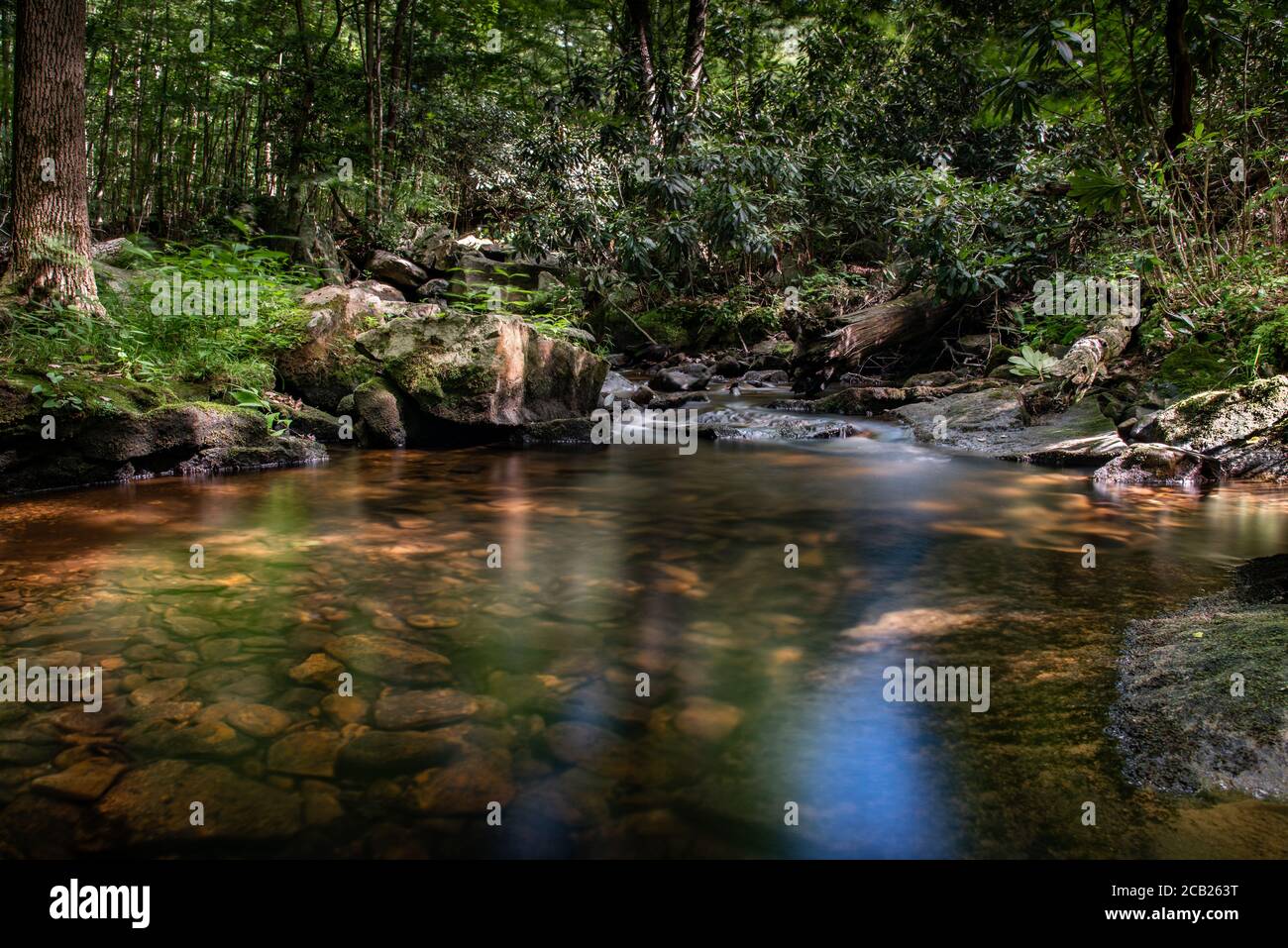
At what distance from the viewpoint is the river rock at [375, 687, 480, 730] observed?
2387mm

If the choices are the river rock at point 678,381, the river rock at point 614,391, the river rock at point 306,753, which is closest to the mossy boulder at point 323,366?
the river rock at point 614,391

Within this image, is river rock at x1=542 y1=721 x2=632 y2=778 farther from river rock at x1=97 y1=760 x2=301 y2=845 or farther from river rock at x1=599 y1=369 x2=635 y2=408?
river rock at x1=599 y1=369 x2=635 y2=408

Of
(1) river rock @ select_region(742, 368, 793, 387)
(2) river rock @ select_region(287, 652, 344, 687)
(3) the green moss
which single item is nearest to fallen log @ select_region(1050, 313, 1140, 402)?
(3) the green moss

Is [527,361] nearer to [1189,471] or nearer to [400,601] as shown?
[400,601]

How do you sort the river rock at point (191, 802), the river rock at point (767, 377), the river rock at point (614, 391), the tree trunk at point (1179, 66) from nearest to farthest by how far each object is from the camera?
the river rock at point (191, 802) < the tree trunk at point (1179, 66) < the river rock at point (614, 391) < the river rock at point (767, 377)

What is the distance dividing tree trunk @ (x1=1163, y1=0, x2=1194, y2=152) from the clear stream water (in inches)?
178

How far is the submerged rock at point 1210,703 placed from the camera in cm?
196

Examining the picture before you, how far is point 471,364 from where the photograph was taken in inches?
313

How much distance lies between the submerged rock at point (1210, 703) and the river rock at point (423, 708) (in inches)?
74.9

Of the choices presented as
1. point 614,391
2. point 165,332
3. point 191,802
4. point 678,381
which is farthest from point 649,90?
point 191,802

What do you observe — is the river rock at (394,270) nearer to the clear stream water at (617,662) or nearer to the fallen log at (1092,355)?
the clear stream water at (617,662)

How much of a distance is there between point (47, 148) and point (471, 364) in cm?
392
